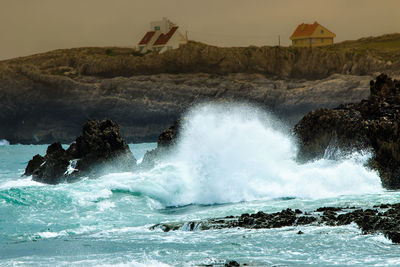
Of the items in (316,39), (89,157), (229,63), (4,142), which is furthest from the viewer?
(316,39)

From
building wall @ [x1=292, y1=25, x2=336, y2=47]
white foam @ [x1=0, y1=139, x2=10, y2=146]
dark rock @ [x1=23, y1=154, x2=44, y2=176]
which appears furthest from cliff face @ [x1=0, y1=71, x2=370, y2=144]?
dark rock @ [x1=23, y1=154, x2=44, y2=176]

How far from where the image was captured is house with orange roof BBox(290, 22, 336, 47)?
418 ft

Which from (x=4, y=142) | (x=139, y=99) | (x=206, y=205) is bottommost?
(x=206, y=205)

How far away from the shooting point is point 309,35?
127m

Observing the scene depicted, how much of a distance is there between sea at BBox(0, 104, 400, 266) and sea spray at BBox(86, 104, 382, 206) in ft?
0.14

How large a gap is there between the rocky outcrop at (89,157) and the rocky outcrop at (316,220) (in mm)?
14040

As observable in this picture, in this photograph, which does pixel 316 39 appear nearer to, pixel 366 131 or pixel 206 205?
pixel 366 131

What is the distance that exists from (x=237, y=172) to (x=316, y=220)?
9866 millimetres

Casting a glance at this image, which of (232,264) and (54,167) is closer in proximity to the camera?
(232,264)

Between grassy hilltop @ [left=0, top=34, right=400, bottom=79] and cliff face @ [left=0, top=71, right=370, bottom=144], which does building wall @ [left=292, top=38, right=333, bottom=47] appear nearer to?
grassy hilltop @ [left=0, top=34, right=400, bottom=79]

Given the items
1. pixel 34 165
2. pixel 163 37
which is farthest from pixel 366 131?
pixel 163 37

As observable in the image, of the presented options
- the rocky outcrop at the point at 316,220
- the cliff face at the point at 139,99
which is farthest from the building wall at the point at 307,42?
the rocky outcrop at the point at 316,220

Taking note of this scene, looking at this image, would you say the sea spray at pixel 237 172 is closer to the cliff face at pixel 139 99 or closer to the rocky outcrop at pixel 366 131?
the rocky outcrop at pixel 366 131

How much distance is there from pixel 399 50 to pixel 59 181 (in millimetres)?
103055
